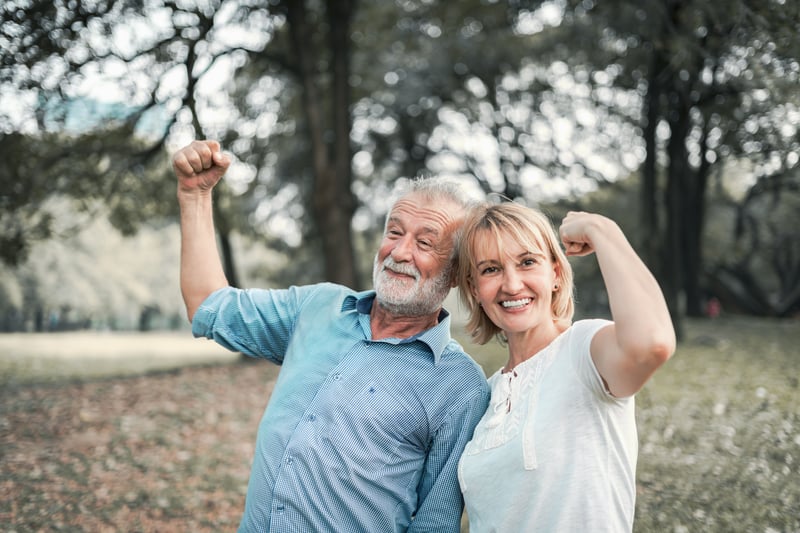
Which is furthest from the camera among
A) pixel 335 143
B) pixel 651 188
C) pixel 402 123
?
pixel 402 123

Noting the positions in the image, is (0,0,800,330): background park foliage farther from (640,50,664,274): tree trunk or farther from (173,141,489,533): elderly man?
(173,141,489,533): elderly man

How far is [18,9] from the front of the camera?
7008mm

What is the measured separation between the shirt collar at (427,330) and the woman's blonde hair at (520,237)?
0.79 feet

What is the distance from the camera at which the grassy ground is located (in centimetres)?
468

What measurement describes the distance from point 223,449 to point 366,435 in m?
4.94

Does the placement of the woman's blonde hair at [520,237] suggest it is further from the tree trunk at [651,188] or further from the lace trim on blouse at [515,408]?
the tree trunk at [651,188]

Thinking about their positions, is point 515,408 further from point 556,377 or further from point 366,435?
point 366,435

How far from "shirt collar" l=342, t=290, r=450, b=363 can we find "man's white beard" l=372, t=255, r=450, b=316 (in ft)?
0.33

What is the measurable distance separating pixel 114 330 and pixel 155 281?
802cm

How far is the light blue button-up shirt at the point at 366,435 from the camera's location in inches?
98.3

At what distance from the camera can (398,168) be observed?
20.0 m

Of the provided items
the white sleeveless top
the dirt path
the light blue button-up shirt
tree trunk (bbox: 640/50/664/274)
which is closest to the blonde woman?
the white sleeveless top

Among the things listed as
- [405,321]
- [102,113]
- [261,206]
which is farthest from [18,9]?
[261,206]

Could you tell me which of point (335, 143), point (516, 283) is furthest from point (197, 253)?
point (335, 143)
